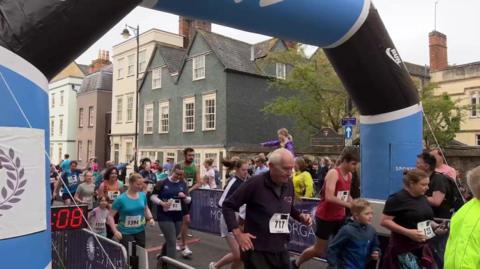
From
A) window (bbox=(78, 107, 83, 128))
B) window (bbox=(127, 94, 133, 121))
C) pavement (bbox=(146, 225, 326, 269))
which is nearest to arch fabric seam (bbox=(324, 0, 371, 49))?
pavement (bbox=(146, 225, 326, 269))

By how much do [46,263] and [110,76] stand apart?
36.9m

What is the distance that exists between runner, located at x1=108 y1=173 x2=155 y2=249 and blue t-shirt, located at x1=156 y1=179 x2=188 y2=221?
0.73m

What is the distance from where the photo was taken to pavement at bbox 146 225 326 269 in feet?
24.8

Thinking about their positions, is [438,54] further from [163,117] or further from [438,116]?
[163,117]

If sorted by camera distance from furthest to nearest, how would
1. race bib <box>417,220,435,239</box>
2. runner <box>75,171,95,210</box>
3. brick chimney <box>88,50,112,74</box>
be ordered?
brick chimney <box>88,50,112,74</box>, runner <box>75,171,95,210</box>, race bib <box>417,220,435,239</box>

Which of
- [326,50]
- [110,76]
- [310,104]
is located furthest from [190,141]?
[326,50]

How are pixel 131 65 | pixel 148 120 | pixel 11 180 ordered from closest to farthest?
pixel 11 180, pixel 148 120, pixel 131 65

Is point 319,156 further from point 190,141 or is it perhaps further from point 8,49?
point 8,49

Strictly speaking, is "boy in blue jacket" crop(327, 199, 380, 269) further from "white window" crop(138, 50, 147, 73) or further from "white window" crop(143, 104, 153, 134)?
"white window" crop(138, 50, 147, 73)

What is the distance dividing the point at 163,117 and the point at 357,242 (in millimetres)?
25998

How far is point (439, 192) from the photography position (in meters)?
5.51

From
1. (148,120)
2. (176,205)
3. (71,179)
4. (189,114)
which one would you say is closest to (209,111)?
(189,114)

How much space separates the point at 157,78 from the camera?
30734 millimetres

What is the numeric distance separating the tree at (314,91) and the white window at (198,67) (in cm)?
549
